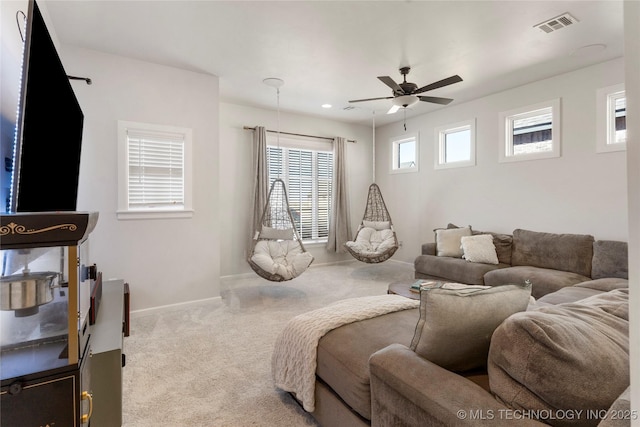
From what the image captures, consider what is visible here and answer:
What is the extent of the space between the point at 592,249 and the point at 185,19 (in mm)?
4588

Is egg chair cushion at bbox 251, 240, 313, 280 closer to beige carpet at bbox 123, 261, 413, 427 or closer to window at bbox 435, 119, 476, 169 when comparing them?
beige carpet at bbox 123, 261, 413, 427

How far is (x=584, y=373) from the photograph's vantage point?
2.76 feet

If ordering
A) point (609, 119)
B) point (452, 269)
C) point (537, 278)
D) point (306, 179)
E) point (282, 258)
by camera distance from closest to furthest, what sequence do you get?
1. point (537, 278)
2. point (609, 119)
3. point (452, 269)
4. point (282, 258)
5. point (306, 179)

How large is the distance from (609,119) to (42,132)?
199 inches

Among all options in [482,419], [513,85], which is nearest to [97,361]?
[482,419]

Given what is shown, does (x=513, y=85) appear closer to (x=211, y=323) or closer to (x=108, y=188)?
(x=211, y=323)

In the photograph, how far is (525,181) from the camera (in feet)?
14.1

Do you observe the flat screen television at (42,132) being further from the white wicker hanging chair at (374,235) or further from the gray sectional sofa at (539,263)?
the gray sectional sofa at (539,263)

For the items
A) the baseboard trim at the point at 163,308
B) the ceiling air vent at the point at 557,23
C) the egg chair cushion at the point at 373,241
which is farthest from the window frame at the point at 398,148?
the baseboard trim at the point at 163,308

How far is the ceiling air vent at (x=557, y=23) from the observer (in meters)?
2.63

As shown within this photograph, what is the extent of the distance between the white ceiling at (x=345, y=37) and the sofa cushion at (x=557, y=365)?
8.23 feet

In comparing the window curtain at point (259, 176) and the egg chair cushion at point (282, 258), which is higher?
the window curtain at point (259, 176)

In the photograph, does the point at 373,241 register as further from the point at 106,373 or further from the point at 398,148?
the point at 106,373

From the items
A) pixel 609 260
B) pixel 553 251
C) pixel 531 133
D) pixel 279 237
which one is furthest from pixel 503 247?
pixel 279 237
